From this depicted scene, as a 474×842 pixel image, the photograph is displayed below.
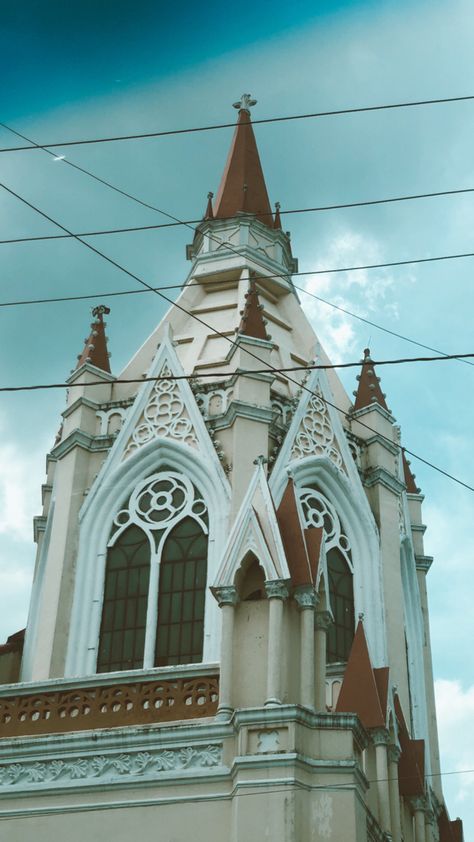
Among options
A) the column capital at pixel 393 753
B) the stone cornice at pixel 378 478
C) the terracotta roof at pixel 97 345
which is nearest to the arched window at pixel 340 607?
the stone cornice at pixel 378 478

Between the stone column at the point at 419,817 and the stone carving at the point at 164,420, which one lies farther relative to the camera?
the stone carving at the point at 164,420

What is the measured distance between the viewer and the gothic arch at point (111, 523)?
836 inches

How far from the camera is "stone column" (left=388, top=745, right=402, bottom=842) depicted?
16528mm

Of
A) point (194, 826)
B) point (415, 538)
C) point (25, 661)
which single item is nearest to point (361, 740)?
point (194, 826)

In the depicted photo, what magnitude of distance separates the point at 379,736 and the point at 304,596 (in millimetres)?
3351

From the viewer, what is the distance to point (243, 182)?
32.7 metres

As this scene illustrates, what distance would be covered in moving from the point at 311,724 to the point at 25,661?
1069 centimetres

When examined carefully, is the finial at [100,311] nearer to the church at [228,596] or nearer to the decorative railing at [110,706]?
the church at [228,596]

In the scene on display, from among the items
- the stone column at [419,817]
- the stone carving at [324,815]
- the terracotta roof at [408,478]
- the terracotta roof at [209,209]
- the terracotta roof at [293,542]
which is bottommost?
the stone carving at [324,815]

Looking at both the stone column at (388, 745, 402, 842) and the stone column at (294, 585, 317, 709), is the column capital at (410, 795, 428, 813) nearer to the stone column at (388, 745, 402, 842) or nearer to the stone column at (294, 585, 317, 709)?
the stone column at (388, 745, 402, 842)

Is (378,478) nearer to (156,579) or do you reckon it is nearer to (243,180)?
(156,579)

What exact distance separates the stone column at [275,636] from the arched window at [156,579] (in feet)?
21.2

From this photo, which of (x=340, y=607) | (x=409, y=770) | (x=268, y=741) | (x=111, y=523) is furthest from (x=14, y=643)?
(x=268, y=741)

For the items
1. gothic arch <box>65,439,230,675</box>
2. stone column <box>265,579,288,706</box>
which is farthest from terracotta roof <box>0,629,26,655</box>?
stone column <box>265,579,288,706</box>
